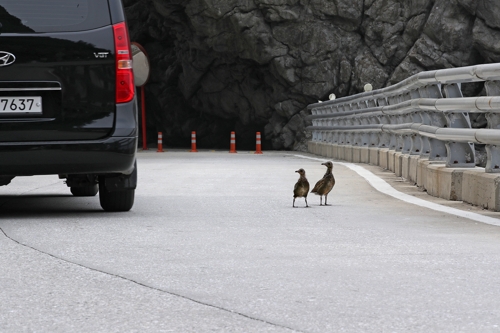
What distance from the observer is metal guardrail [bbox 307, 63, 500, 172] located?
9438mm

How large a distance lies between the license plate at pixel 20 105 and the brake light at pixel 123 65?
26.5 inches

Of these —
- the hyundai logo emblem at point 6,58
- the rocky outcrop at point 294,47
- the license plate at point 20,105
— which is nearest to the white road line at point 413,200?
the license plate at point 20,105

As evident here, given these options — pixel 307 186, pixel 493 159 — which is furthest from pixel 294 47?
pixel 493 159

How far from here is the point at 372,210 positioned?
9742mm

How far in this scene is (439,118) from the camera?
1174 cm

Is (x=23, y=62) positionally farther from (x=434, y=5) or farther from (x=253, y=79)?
(x=253, y=79)

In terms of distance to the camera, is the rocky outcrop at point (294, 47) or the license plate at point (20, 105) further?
the rocky outcrop at point (294, 47)

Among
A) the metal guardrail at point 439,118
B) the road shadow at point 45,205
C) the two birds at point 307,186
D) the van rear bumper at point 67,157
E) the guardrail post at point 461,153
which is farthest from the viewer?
the guardrail post at point 461,153

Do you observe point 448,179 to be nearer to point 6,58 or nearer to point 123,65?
point 123,65

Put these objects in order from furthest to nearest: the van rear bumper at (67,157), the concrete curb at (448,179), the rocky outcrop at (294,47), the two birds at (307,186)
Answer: the rocky outcrop at (294,47) → the two birds at (307,186) → the concrete curb at (448,179) → the van rear bumper at (67,157)

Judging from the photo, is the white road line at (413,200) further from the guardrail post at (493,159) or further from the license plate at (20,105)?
the license plate at (20,105)

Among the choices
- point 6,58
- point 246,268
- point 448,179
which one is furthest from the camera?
point 448,179

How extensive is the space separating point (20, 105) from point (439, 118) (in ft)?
17.0

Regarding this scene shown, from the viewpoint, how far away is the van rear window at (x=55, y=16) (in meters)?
8.56
